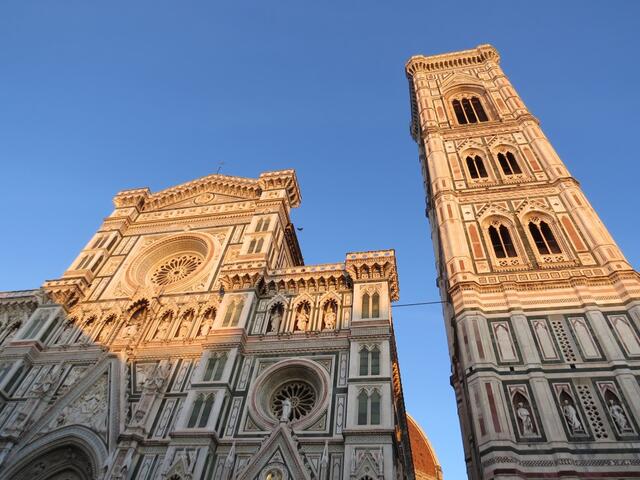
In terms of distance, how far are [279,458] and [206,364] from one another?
185 inches

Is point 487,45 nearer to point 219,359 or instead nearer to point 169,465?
point 219,359

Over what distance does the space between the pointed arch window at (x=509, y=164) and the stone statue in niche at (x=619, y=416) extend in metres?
12.7

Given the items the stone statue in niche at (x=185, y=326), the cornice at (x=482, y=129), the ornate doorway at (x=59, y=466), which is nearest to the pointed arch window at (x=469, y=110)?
the cornice at (x=482, y=129)

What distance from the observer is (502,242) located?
61.9 feet

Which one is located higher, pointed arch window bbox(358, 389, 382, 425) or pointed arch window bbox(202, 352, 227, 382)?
pointed arch window bbox(202, 352, 227, 382)

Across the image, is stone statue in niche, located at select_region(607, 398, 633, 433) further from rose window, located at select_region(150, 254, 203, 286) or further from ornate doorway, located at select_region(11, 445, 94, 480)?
rose window, located at select_region(150, 254, 203, 286)

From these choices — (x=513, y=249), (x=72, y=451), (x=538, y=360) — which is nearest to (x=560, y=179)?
(x=513, y=249)

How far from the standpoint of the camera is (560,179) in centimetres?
2055

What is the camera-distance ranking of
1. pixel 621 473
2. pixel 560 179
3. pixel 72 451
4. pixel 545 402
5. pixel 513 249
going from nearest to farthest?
1. pixel 621 473
2. pixel 545 402
3. pixel 72 451
4. pixel 513 249
5. pixel 560 179

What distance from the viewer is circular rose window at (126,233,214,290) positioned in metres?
21.9

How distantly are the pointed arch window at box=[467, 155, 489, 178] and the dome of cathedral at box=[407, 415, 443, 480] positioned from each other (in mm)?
21659

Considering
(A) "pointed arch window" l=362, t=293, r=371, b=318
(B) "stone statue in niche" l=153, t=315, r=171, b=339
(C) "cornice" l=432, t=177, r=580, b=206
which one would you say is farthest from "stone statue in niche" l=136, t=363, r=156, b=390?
(C) "cornice" l=432, t=177, r=580, b=206

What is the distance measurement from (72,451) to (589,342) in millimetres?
17526

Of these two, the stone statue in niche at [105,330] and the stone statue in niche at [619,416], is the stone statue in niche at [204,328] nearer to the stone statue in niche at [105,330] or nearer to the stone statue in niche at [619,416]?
the stone statue in niche at [105,330]
